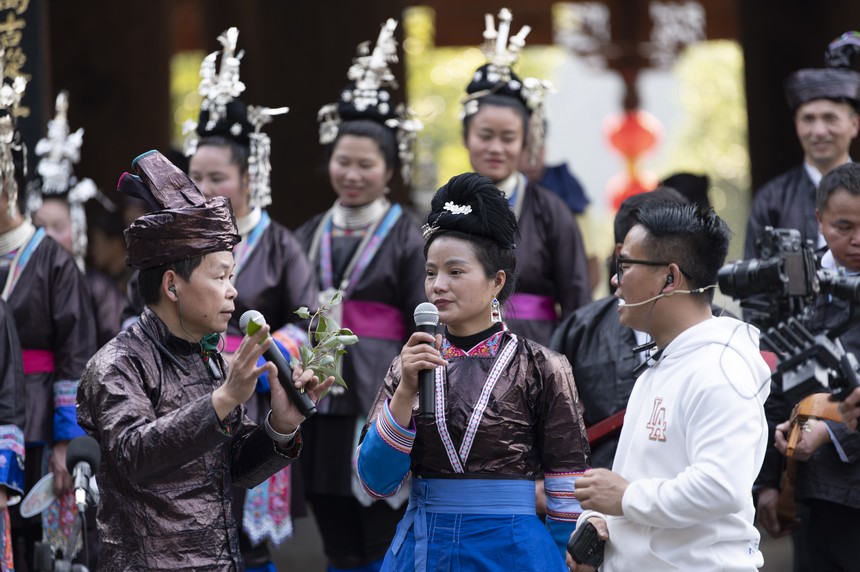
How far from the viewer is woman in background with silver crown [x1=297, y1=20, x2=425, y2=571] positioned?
5336 mm

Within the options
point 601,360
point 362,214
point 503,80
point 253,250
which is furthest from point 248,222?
point 601,360

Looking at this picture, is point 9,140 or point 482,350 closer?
point 482,350

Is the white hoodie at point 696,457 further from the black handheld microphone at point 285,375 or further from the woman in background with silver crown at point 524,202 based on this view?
the woman in background with silver crown at point 524,202

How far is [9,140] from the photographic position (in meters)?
4.95

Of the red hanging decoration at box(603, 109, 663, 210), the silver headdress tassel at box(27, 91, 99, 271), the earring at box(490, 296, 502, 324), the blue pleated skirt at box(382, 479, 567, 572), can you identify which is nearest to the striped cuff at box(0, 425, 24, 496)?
the blue pleated skirt at box(382, 479, 567, 572)

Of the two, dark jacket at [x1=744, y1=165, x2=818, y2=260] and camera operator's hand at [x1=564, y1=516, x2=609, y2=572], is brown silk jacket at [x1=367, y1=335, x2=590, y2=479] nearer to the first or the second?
camera operator's hand at [x1=564, y1=516, x2=609, y2=572]

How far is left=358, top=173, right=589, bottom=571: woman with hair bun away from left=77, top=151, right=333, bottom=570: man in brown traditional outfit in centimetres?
34

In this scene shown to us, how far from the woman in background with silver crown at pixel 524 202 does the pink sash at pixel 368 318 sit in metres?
0.56

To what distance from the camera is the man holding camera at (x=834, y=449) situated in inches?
169

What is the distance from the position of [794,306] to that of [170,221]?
161 centimetres

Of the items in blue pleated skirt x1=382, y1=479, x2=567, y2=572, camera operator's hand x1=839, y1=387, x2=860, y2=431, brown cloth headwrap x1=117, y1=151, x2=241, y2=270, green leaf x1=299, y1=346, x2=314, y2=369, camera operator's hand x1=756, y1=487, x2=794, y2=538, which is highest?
brown cloth headwrap x1=117, y1=151, x2=241, y2=270

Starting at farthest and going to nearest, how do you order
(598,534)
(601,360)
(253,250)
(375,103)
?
1. (375,103)
2. (253,250)
3. (601,360)
4. (598,534)

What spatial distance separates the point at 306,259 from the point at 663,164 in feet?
88.8

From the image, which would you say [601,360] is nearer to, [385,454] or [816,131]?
[385,454]
